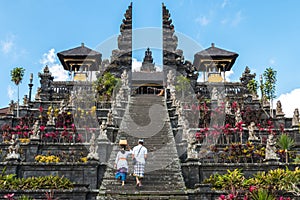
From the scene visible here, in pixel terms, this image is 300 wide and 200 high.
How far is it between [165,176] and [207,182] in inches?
62.2

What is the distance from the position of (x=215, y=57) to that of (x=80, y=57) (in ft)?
39.2

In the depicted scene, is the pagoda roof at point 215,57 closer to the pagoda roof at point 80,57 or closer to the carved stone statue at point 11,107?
the pagoda roof at point 80,57

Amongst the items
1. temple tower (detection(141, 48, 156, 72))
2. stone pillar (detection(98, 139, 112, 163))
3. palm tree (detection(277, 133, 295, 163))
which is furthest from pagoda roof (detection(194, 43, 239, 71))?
stone pillar (detection(98, 139, 112, 163))

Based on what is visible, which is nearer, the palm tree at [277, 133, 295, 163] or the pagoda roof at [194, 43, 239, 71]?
the palm tree at [277, 133, 295, 163]

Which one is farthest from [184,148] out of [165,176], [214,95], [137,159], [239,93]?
[239,93]

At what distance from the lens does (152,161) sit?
564 inches

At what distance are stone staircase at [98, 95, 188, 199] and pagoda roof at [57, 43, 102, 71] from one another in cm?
1376

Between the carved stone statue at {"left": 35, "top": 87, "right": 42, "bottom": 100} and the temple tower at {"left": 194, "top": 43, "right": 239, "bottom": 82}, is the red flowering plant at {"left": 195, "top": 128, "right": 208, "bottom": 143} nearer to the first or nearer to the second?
the carved stone statue at {"left": 35, "top": 87, "right": 42, "bottom": 100}

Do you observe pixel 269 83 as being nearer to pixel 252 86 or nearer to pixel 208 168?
pixel 252 86

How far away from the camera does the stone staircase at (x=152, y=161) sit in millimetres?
11836

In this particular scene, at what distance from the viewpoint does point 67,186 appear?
11633 millimetres

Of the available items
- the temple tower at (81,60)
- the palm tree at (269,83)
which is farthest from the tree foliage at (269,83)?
the temple tower at (81,60)

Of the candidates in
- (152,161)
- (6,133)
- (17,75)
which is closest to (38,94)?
(17,75)

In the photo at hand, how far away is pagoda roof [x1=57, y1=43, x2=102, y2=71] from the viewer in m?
34.4
